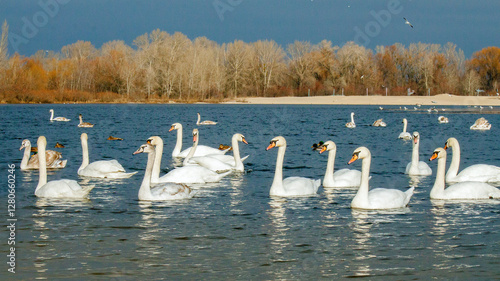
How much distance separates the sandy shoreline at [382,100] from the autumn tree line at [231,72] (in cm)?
640

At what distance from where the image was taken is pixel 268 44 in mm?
104500

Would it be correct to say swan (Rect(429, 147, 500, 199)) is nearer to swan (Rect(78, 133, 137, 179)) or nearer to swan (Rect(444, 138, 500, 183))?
swan (Rect(444, 138, 500, 183))

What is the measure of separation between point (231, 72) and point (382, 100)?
24.9 meters

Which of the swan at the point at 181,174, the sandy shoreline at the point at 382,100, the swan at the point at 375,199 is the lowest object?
the swan at the point at 375,199

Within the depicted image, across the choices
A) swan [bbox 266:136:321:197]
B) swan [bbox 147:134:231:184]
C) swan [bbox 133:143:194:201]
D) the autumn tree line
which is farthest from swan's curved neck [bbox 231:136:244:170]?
the autumn tree line

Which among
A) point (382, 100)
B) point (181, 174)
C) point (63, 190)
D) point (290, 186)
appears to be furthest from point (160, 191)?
point (382, 100)

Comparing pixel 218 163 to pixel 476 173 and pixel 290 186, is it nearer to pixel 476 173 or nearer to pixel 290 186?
pixel 290 186

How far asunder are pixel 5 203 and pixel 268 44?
95.1m

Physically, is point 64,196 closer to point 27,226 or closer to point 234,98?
point 27,226

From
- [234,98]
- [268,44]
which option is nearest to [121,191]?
[234,98]

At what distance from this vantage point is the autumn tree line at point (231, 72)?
88.4 m

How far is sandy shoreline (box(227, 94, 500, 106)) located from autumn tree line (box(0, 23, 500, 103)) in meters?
6.40

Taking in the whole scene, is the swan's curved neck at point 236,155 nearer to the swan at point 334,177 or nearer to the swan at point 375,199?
the swan at point 334,177

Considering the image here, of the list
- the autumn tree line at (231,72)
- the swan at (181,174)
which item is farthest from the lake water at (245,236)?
the autumn tree line at (231,72)
